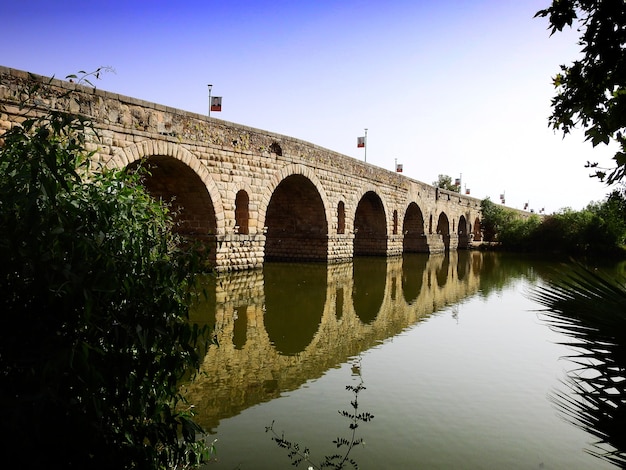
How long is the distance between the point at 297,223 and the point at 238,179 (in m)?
5.98

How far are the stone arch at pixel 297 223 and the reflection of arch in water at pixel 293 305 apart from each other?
9.00ft

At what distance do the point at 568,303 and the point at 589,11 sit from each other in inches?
93.2

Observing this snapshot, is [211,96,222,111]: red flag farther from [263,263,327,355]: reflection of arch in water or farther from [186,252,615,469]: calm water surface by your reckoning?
[186,252,615,469]: calm water surface

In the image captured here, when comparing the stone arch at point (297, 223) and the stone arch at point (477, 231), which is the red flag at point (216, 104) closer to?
the stone arch at point (297, 223)

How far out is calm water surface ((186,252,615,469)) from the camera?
3926 mm

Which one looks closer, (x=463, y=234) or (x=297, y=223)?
(x=297, y=223)

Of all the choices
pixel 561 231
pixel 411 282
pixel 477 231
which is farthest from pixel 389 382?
pixel 477 231

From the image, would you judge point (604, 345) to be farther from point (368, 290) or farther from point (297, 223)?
point (297, 223)

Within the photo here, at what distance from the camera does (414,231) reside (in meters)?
32.0

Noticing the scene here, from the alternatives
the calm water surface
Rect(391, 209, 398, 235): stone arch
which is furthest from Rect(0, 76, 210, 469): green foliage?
Rect(391, 209, 398, 235): stone arch

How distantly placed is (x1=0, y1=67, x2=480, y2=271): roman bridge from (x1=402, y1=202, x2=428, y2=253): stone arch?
404 cm

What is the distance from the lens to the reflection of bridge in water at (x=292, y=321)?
5.28 m

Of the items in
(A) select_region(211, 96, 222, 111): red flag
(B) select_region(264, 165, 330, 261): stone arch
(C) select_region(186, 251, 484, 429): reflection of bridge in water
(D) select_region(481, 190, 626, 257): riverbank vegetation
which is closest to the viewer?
(C) select_region(186, 251, 484, 429): reflection of bridge in water

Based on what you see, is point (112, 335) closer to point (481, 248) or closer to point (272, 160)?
point (272, 160)
